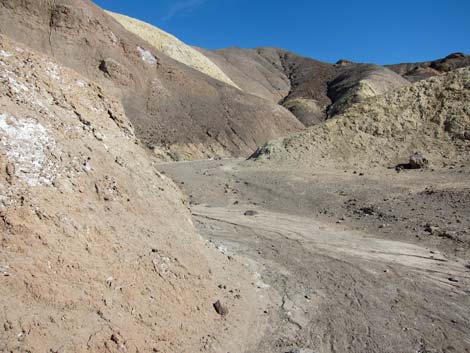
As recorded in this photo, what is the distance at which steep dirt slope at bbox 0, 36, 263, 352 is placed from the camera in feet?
12.6

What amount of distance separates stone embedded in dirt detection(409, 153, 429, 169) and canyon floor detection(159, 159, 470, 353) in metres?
0.66

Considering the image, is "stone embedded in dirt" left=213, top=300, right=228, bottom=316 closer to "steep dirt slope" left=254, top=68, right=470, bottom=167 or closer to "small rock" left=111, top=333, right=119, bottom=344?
"small rock" left=111, top=333, right=119, bottom=344

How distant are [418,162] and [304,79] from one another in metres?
77.9

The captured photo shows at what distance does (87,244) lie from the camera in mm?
4551

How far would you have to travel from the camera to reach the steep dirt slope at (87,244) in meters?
3.84

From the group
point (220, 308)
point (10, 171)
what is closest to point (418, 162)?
point (220, 308)

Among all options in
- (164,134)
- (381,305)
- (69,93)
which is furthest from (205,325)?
(164,134)

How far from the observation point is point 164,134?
35.3 m

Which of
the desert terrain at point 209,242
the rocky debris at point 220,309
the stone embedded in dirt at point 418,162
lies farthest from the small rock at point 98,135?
the stone embedded in dirt at point 418,162

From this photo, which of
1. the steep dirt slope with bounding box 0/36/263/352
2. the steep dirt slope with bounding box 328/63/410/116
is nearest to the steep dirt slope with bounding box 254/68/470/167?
the steep dirt slope with bounding box 0/36/263/352

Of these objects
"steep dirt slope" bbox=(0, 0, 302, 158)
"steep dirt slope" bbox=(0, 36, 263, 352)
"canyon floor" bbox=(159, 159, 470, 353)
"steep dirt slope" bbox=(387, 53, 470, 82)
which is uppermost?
"steep dirt slope" bbox=(387, 53, 470, 82)

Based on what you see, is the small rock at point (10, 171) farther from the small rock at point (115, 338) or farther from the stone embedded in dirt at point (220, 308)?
the stone embedded in dirt at point (220, 308)

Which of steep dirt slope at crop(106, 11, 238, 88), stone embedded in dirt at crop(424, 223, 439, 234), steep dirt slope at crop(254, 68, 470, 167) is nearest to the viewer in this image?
stone embedded in dirt at crop(424, 223, 439, 234)

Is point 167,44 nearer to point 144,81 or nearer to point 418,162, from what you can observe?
point 144,81
